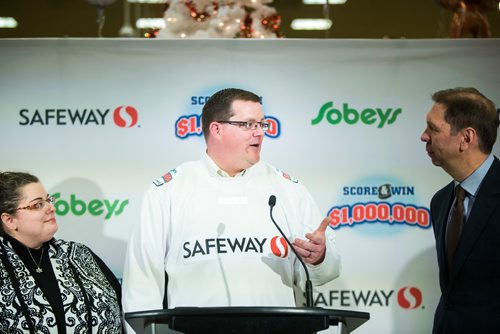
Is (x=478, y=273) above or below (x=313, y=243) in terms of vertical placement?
below

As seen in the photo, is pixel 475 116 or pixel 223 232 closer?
pixel 475 116

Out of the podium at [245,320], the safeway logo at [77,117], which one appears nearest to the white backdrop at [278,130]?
the safeway logo at [77,117]

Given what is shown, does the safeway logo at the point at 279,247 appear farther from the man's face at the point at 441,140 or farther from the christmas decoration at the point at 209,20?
the christmas decoration at the point at 209,20

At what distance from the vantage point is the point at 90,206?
4.18m

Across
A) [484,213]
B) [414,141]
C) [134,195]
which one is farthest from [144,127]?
[484,213]

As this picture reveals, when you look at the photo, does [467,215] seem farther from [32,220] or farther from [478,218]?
[32,220]

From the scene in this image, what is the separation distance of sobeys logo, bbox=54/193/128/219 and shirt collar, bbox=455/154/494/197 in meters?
1.90

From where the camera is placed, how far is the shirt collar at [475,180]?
11.2 ft

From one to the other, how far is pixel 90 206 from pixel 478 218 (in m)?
2.14

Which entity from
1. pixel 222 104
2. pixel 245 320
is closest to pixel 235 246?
pixel 222 104

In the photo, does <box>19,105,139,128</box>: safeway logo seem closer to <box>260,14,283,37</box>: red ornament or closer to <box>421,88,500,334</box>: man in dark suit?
<box>260,14,283,37</box>: red ornament

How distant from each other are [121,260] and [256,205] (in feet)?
3.25

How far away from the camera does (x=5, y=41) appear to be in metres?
4.21

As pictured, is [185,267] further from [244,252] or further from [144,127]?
[144,127]
